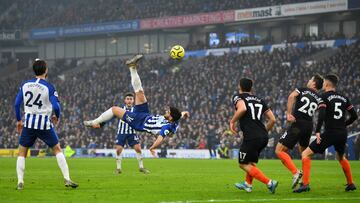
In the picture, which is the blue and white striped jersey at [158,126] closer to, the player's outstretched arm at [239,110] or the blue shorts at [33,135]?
the blue shorts at [33,135]

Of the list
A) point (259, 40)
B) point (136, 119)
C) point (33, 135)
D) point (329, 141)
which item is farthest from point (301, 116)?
point (259, 40)

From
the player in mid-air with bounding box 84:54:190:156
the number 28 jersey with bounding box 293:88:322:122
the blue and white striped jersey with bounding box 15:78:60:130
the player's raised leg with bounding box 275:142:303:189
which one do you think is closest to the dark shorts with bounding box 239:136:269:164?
the player's raised leg with bounding box 275:142:303:189

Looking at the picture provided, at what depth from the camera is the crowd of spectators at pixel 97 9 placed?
66688mm

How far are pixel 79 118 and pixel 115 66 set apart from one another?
9816 mm

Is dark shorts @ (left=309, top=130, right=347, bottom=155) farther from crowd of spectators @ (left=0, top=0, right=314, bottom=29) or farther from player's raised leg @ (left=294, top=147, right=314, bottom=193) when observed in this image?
crowd of spectators @ (left=0, top=0, right=314, bottom=29)

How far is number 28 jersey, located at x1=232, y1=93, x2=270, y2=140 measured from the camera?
15.3 meters

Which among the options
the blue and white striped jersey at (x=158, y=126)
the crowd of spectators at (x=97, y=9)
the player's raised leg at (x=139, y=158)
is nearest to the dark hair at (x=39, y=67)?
the blue and white striped jersey at (x=158, y=126)

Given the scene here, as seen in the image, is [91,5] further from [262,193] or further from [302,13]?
[262,193]

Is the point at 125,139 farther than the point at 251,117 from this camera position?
Yes

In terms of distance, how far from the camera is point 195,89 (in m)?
56.3

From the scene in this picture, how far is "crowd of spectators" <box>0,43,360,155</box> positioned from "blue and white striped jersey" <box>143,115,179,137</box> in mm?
25192

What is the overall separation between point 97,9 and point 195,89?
24.0m

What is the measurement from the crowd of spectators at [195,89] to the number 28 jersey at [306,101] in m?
25.8

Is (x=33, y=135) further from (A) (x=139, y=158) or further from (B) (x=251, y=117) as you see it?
(A) (x=139, y=158)
